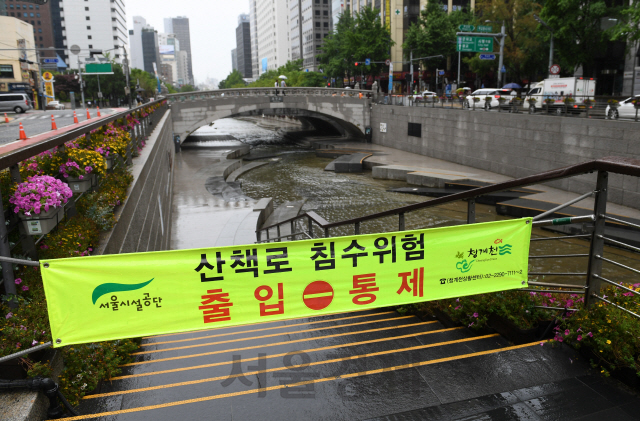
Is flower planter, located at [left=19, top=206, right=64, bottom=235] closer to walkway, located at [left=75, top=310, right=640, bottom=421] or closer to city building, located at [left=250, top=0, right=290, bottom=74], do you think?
walkway, located at [left=75, top=310, right=640, bottom=421]

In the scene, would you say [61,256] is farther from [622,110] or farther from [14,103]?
[14,103]

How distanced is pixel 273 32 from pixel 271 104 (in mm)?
121422

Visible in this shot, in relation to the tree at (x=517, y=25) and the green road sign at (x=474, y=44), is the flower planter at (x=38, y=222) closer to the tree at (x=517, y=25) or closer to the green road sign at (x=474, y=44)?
the green road sign at (x=474, y=44)

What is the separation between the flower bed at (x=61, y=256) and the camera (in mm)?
3777

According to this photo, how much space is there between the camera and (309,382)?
420 centimetres

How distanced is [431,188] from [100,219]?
2059 cm

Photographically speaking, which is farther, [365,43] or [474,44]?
[365,43]

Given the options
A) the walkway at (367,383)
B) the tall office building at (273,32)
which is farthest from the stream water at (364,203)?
the tall office building at (273,32)

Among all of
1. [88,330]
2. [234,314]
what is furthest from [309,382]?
[88,330]

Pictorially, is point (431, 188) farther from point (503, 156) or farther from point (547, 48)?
point (547, 48)

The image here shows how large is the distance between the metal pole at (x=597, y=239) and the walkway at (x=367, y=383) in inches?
25.6

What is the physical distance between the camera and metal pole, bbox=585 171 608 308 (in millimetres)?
4266

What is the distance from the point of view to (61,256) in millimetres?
4836

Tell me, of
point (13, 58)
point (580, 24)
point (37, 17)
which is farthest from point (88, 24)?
point (580, 24)
